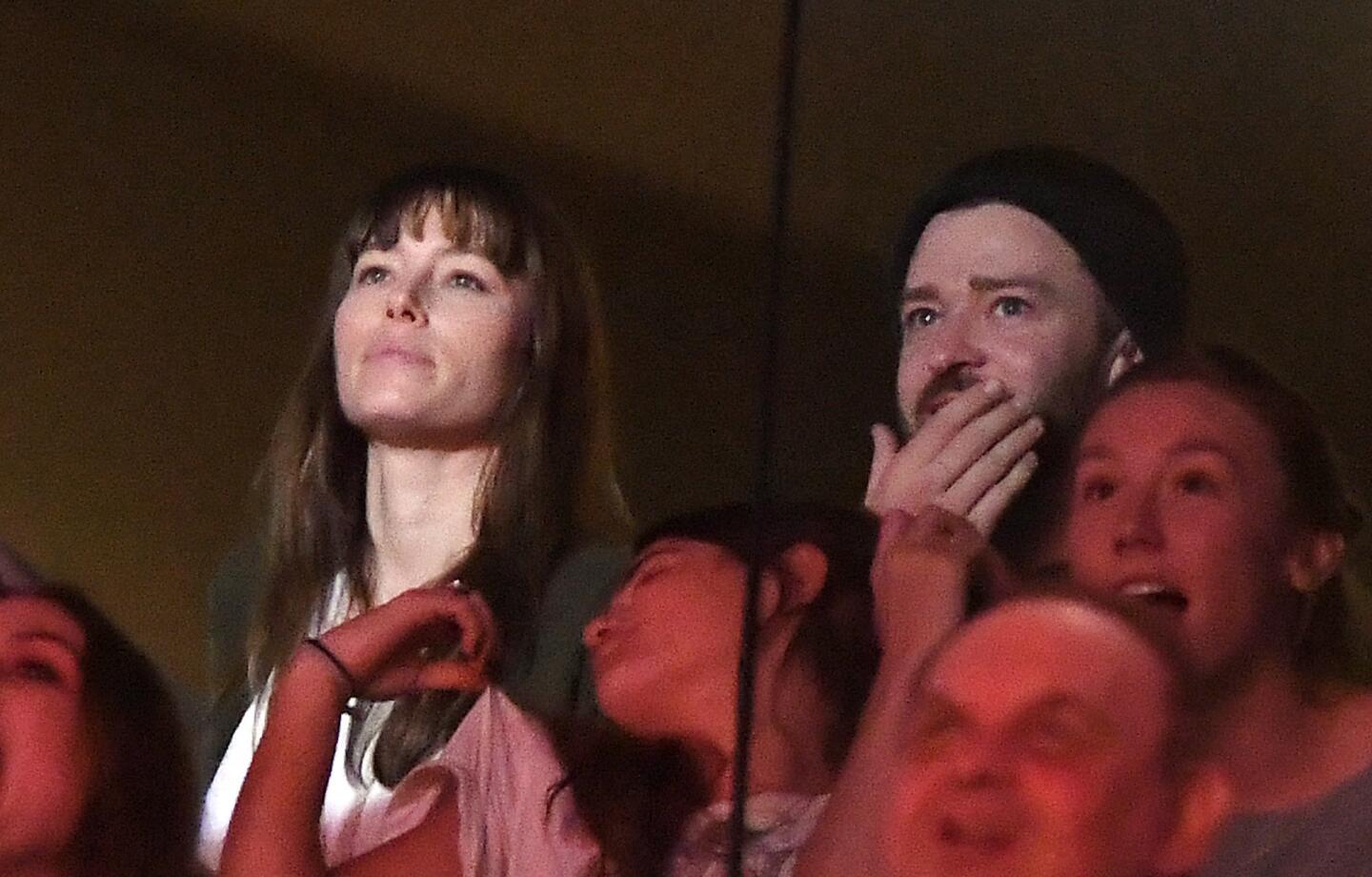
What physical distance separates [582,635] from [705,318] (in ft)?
0.49

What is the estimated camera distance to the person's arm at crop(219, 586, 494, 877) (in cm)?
83

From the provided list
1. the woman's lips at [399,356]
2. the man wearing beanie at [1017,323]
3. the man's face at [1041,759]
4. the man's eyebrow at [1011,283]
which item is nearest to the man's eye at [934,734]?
the man's face at [1041,759]

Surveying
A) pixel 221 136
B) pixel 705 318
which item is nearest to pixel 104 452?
pixel 221 136

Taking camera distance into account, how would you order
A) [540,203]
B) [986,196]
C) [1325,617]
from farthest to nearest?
[540,203]
[986,196]
[1325,617]

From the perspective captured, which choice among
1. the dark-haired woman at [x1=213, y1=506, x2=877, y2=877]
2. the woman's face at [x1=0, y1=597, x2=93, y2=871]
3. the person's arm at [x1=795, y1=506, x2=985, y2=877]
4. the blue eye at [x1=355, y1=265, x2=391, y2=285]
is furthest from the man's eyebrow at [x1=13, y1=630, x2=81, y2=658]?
the person's arm at [x1=795, y1=506, x2=985, y2=877]

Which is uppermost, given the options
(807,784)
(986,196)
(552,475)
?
(986,196)

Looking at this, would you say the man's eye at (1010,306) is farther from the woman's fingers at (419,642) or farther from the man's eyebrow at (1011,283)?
the woman's fingers at (419,642)

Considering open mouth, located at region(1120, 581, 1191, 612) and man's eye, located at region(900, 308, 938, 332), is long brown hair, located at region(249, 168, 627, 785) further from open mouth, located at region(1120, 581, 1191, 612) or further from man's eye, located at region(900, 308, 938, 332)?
open mouth, located at region(1120, 581, 1191, 612)

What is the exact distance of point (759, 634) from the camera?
0.85 metres

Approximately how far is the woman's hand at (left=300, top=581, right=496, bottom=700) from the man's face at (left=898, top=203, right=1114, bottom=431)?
0.68 feet

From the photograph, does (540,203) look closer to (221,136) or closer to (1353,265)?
(221,136)

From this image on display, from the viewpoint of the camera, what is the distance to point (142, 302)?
1022mm

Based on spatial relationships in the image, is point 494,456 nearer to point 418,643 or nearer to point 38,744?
point 418,643

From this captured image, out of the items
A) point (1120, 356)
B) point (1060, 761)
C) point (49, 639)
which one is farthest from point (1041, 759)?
point (49, 639)
